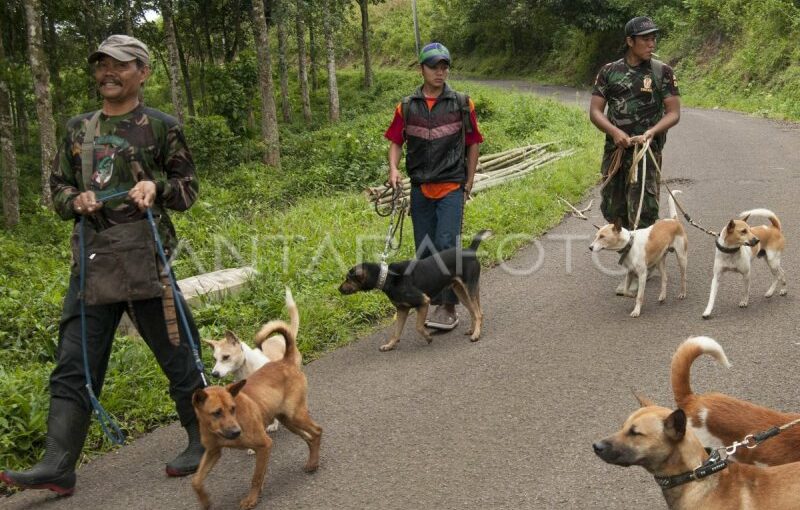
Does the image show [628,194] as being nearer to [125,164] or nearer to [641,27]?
[641,27]

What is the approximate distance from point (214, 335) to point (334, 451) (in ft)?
7.80

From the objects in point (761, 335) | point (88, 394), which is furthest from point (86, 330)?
point (761, 335)

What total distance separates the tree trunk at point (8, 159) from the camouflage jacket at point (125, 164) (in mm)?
13309

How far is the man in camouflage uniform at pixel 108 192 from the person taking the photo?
427 cm

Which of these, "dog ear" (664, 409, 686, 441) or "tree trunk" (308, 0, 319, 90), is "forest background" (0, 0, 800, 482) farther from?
"dog ear" (664, 409, 686, 441)

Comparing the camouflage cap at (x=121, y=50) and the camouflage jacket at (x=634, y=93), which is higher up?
the camouflage cap at (x=121, y=50)

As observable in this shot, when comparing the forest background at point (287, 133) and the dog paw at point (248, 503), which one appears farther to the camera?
the forest background at point (287, 133)

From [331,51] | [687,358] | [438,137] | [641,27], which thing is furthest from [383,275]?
[331,51]

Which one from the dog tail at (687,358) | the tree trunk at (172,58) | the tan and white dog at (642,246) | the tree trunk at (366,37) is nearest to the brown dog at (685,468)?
the dog tail at (687,358)

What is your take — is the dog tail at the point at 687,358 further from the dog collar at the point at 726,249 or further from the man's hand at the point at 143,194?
the dog collar at the point at 726,249

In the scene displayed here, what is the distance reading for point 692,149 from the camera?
55.7 ft

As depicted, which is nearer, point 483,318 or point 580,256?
point 483,318

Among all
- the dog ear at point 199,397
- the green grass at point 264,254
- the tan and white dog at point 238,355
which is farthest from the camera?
the green grass at point 264,254

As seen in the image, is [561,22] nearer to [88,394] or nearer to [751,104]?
[751,104]
